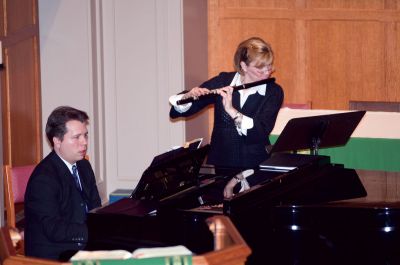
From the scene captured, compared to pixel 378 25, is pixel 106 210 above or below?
below

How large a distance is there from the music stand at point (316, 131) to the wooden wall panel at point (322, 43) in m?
3.02

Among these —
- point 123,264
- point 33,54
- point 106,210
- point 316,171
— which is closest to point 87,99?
point 33,54

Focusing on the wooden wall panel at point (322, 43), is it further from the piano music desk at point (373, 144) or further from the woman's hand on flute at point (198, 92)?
the woman's hand on flute at point (198, 92)

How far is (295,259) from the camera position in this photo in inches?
119

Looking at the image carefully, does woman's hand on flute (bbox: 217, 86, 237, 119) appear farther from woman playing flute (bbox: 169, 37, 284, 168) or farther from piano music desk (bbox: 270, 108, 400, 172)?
piano music desk (bbox: 270, 108, 400, 172)

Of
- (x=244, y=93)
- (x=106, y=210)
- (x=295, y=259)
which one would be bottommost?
(x=295, y=259)

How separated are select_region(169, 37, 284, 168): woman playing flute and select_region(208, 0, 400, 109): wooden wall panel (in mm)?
2772

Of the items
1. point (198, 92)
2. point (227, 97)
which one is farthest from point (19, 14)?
point (227, 97)

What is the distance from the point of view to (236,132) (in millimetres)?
3877

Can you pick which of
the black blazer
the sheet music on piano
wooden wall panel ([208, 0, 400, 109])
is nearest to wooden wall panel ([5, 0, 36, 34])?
wooden wall panel ([208, 0, 400, 109])

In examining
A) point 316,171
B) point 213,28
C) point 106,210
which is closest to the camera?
point 106,210

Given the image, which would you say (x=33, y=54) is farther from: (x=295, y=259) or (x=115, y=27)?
(x=295, y=259)

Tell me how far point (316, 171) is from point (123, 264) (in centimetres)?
209

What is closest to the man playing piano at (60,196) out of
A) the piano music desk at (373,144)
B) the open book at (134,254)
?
the open book at (134,254)
